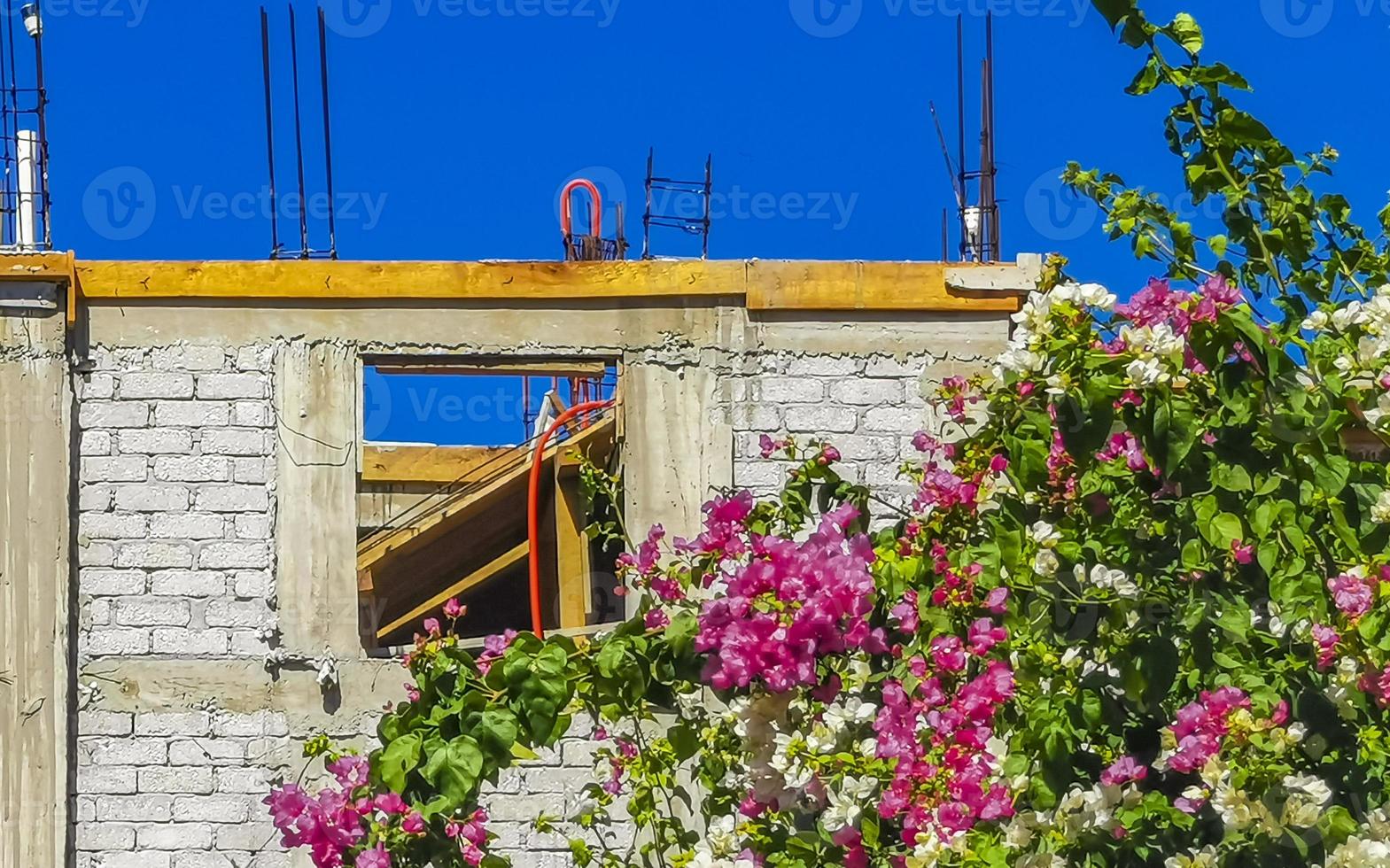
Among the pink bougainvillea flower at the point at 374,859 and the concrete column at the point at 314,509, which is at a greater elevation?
the concrete column at the point at 314,509

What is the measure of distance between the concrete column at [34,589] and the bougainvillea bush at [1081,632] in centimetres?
326

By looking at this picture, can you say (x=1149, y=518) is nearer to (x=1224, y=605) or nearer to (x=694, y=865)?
(x=1224, y=605)

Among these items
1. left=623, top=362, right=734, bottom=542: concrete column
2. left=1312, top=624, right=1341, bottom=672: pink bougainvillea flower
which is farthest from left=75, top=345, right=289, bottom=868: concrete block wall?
left=1312, top=624, right=1341, bottom=672: pink bougainvillea flower

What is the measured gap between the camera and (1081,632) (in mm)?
3625

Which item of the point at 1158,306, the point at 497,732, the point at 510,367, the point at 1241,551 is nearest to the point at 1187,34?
the point at 1158,306

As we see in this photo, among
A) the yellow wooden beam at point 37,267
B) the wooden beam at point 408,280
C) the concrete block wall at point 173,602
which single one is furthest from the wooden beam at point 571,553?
the yellow wooden beam at point 37,267

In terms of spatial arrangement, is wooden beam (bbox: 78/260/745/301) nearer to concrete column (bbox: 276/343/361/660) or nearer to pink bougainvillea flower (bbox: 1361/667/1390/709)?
concrete column (bbox: 276/343/361/660)

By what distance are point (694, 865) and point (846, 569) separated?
83 cm

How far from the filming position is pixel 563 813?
6.72 metres

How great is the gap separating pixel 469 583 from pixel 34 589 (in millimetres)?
1799

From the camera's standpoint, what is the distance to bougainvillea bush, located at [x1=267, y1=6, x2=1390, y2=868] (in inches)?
128

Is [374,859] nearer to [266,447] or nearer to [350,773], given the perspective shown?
[350,773]

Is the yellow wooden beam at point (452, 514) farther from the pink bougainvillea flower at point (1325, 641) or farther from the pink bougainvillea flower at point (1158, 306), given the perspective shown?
the pink bougainvillea flower at point (1325, 641)

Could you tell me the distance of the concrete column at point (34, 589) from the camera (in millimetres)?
6656
